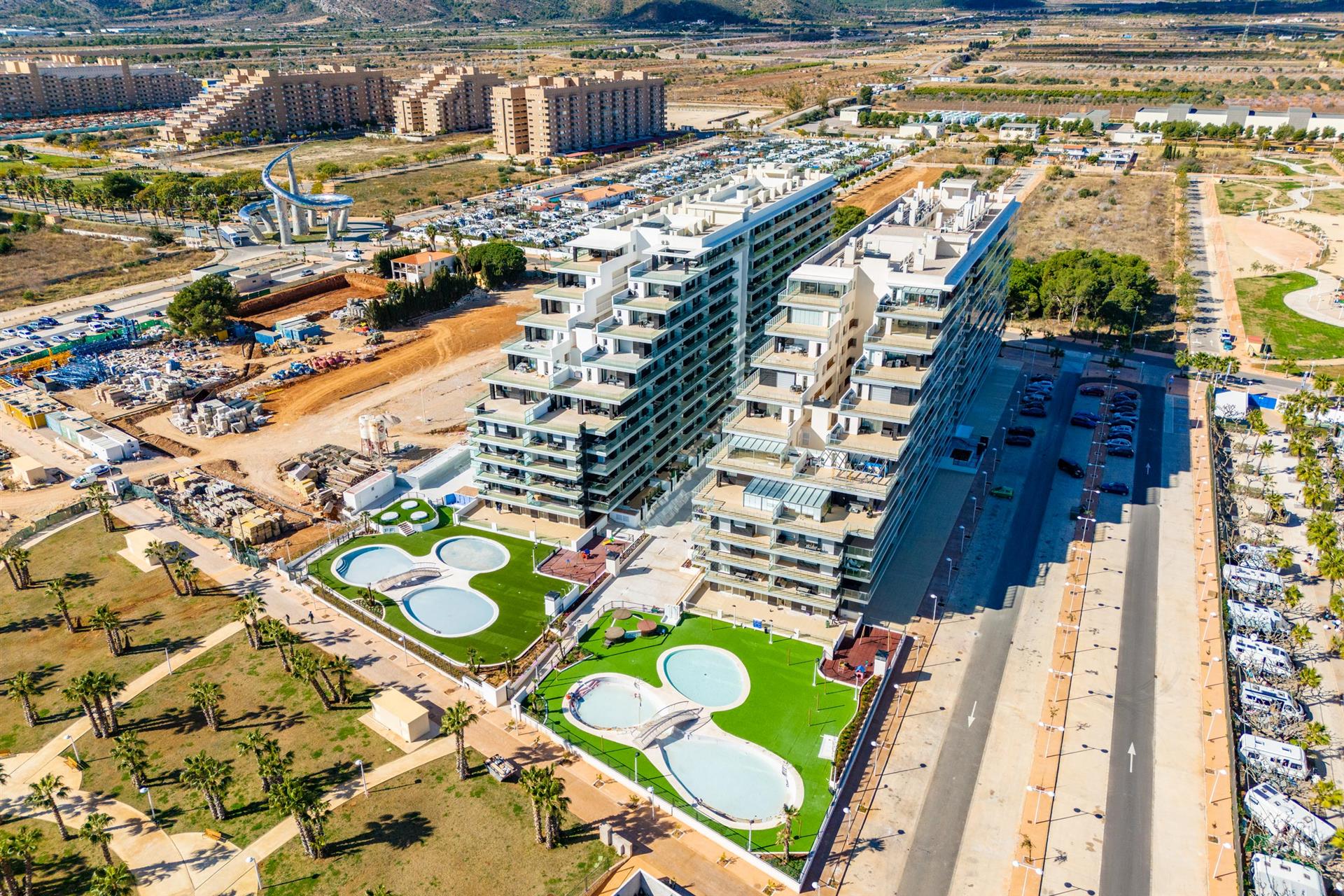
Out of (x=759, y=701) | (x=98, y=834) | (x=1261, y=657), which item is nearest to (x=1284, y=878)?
(x=1261, y=657)

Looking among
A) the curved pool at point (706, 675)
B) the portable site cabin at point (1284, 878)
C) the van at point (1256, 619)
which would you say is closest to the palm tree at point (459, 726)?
the curved pool at point (706, 675)

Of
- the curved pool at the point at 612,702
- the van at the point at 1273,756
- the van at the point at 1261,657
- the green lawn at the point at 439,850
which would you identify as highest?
the van at the point at 1261,657

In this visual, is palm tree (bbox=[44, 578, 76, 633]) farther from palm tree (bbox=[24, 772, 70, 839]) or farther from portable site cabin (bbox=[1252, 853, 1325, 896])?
portable site cabin (bbox=[1252, 853, 1325, 896])

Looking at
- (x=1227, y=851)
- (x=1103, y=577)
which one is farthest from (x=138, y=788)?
(x=1103, y=577)

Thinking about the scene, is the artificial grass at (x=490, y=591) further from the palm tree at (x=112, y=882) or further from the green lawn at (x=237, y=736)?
the palm tree at (x=112, y=882)

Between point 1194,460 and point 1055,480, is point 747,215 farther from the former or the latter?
point 1194,460

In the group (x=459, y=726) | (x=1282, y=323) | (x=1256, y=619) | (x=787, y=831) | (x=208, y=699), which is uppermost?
(x=1282, y=323)

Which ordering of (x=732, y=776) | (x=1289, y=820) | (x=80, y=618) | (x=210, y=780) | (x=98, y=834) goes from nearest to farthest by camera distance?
(x=98, y=834), (x=1289, y=820), (x=210, y=780), (x=732, y=776), (x=80, y=618)

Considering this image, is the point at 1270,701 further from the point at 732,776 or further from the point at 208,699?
the point at 208,699
